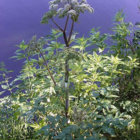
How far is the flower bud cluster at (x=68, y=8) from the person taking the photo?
2.93 feet

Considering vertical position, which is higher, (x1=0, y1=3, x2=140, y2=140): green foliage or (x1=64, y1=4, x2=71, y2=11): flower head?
(x1=64, y1=4, x2=71, y2=11): flower head

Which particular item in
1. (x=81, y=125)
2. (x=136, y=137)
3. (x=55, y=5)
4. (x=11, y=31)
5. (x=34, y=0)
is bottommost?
(x=136, y=137)

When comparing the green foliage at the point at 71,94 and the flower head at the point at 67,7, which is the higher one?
the flower head at the point at 67,7

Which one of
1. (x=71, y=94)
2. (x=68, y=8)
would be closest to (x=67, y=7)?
(x=68, y=8)

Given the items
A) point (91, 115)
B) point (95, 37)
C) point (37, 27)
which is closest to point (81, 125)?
point (91, 115)

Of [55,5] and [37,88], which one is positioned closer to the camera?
[55,5]

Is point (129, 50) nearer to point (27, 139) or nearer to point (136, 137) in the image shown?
point (136, 137)

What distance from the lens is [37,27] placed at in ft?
10.2

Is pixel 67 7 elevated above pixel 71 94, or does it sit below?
above

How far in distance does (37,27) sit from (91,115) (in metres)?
2.31

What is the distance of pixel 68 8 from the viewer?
35.2 inches

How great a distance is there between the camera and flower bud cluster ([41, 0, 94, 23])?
89 cm

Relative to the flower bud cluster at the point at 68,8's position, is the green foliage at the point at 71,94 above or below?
below

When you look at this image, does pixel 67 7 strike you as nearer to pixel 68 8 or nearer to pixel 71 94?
pixel 68 8
